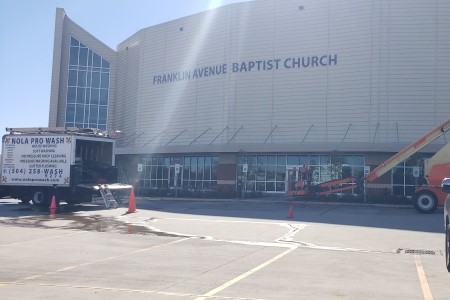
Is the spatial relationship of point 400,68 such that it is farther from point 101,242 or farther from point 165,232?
point 101,242

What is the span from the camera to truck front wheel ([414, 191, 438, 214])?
82.9ft

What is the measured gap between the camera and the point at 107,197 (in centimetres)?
2562

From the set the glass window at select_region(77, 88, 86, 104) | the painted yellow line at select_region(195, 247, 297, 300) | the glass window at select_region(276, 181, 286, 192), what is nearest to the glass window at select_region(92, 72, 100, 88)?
the glass window at select_region(77, 88, 86, 104)

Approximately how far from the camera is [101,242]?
13898mm

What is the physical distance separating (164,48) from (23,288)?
43.5m

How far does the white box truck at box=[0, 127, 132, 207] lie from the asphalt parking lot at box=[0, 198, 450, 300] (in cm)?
422

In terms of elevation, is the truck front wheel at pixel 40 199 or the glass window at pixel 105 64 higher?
the glass window at pixel 105 64

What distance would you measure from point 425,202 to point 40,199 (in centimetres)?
1846

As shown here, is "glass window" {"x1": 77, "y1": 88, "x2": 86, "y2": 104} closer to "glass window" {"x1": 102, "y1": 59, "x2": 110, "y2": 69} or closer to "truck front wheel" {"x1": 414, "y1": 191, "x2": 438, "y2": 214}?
"glass window" {"x1": 102, "y1": 59, "x2": 110, "y2": 69}

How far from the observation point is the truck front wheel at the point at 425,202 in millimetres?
25266

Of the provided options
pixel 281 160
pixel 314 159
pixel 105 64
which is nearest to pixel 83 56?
pixel 105 64

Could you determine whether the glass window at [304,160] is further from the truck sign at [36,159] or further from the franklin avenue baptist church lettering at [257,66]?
the truck sign at [36,159]

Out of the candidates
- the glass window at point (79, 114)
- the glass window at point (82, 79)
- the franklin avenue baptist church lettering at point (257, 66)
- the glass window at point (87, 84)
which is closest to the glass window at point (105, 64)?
the glass window at point (87, 84)

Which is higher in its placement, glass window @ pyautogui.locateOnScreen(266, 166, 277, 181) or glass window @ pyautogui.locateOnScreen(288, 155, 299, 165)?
glass window @ pyautogui.locateOnScreen(288, 155, 299, 165)
